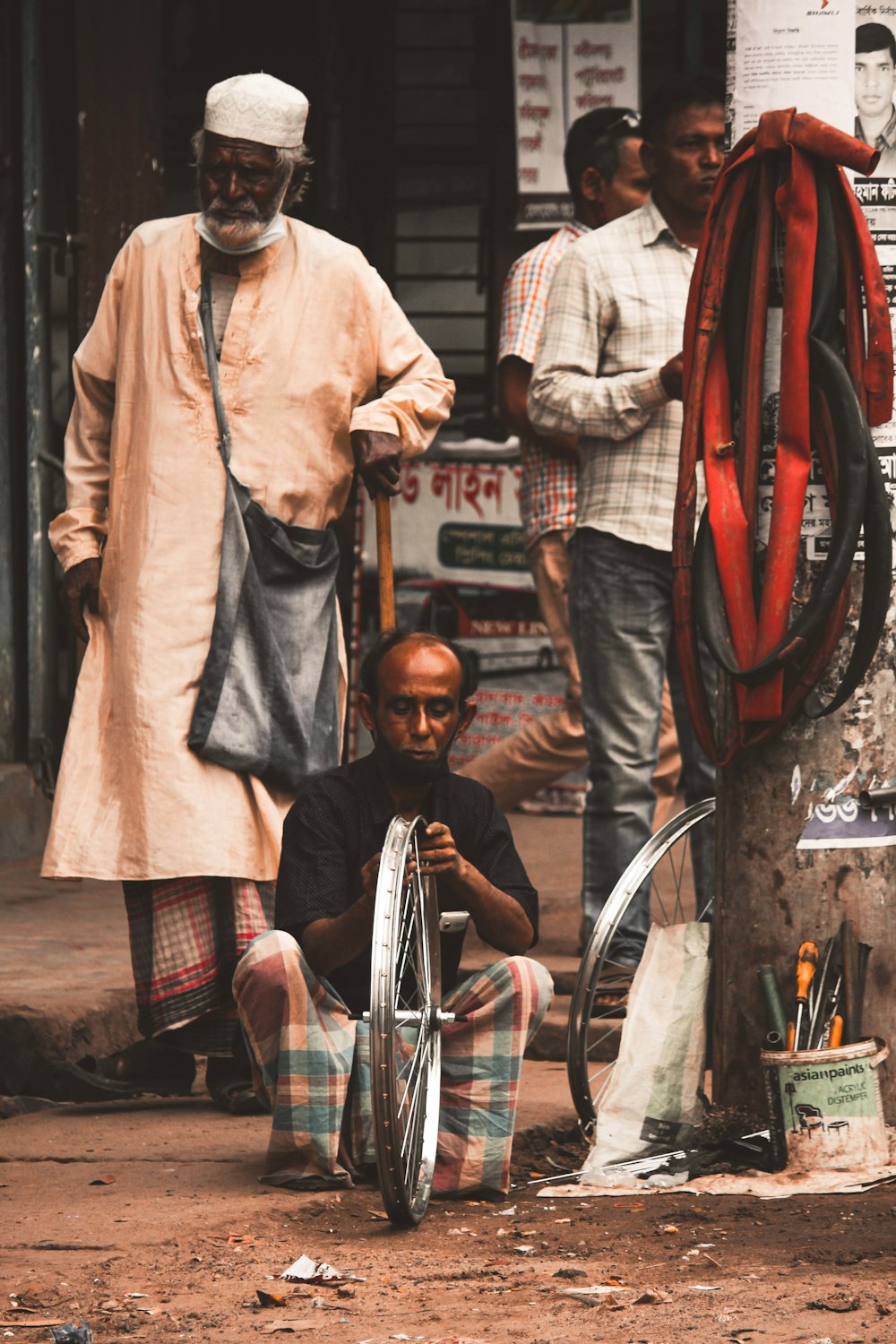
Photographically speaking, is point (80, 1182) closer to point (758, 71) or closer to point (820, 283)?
point (820, 283)

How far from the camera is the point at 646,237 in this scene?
17.7 ft

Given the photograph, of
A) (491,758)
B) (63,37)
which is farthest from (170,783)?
(63,37)

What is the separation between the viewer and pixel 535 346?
250 inches

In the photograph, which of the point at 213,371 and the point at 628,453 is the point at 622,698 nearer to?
the point at 628,453

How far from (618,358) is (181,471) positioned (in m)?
1.29

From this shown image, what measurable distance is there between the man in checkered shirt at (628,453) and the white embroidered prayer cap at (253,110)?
1.05 metres

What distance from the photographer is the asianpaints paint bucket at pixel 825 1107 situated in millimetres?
3770

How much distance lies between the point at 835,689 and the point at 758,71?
1114mm

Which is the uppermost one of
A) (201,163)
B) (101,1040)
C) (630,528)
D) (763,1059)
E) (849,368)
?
(201,163)

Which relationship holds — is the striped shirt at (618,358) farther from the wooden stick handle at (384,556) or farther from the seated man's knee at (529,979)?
the seated man's knee at (529,979)

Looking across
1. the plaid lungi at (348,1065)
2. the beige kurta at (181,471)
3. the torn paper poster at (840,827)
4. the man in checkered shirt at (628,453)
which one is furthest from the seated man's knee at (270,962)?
the man in checkered shirt at (628,453)

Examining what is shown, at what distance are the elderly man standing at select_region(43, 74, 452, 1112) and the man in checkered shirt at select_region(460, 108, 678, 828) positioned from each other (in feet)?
5.17

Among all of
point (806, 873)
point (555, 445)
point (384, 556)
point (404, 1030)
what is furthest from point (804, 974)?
point (555, 445)

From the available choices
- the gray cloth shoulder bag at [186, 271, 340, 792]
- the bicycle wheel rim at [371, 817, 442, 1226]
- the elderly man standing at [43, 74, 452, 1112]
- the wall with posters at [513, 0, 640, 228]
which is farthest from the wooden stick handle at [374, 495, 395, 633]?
the wall with posters at [513, 0, 640, 228]
